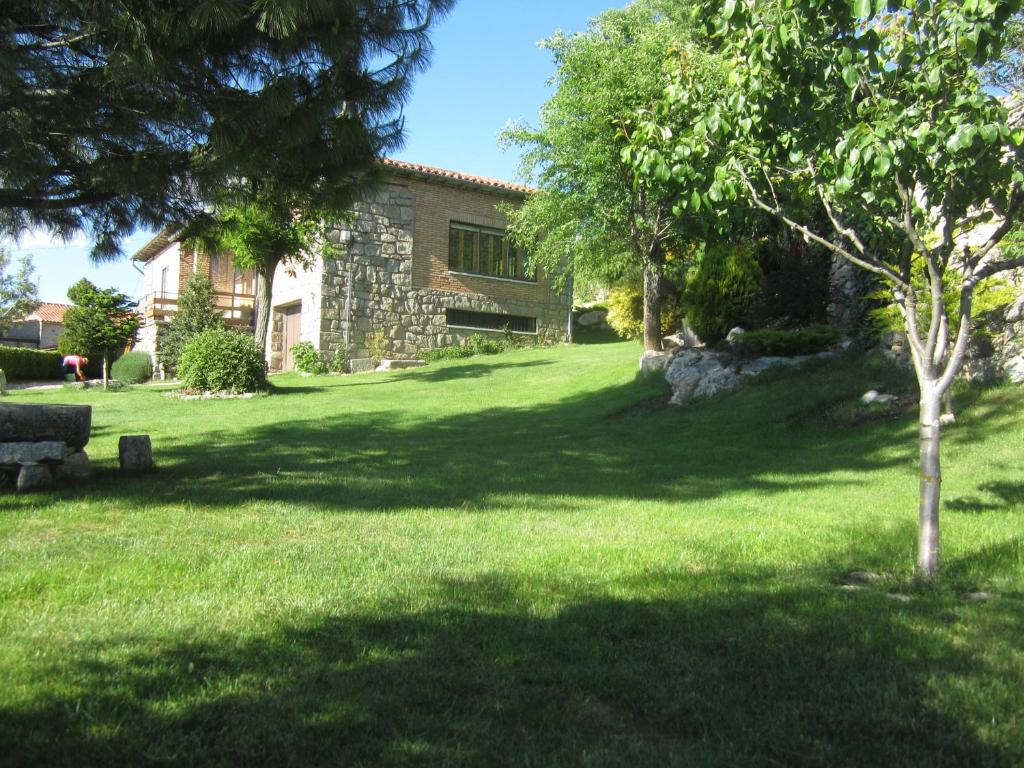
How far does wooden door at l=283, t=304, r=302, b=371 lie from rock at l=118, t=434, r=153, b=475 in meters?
17.4

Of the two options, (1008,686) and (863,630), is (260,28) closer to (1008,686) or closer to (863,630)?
(863,630)

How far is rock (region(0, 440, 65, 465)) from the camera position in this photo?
22.8 ft

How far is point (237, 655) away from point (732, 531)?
3.53 metres

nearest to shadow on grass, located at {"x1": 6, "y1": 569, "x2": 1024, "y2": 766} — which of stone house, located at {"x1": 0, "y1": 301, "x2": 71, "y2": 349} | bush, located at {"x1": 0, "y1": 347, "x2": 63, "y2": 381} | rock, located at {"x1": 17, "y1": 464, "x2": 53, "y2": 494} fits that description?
rock, located at {"x1": 17, "y1": 464, "x2": 53, "y2": 494}

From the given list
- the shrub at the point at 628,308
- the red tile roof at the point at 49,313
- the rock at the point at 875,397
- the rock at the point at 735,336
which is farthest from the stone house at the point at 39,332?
the rock at the point at 875,397

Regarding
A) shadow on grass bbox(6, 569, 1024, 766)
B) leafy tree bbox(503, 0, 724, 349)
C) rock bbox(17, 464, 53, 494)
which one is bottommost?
shadow on grass bbox(6, 569, 1024, 766)

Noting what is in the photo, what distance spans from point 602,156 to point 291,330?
13860 mm

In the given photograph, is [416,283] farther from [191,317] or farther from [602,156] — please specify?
[602,156]

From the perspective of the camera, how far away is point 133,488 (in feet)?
23.4

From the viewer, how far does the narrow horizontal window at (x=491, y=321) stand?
1014 inches

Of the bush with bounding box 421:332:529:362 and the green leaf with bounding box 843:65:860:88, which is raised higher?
the green leaf with bounding box 843:65:860:88

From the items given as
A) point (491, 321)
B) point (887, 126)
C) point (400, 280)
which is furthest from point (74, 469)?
point (491, 321)

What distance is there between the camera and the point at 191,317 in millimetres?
24531

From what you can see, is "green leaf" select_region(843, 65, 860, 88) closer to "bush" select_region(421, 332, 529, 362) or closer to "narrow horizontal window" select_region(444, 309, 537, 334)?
"bush" select_region(421, 332, 529, 362)
